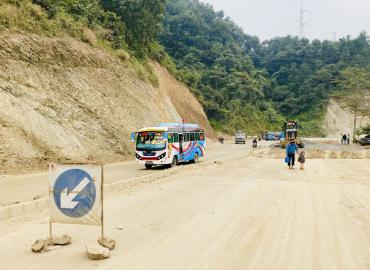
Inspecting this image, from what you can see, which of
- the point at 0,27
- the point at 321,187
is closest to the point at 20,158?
the point at 0,27

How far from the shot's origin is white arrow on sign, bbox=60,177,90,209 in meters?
8.16

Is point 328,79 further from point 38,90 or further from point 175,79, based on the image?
point 38,90

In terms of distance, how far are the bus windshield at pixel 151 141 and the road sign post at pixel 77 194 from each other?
16949mm

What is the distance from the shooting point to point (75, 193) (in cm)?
818

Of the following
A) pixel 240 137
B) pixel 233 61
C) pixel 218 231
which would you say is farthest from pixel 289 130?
pixel 233 61

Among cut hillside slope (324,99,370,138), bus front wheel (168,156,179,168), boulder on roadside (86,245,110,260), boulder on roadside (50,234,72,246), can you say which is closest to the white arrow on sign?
boulder on roadside (50,234,72,246)

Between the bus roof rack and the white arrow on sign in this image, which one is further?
the bus roof rack

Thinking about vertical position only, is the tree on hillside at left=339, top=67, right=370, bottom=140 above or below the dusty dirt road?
above

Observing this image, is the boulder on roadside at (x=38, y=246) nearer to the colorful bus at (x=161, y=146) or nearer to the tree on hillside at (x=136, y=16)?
the colorful bus at (x=161, y=146)

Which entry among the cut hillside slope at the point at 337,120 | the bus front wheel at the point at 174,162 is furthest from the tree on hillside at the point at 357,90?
the bus front wheel at the point at 174,162

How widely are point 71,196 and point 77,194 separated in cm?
14

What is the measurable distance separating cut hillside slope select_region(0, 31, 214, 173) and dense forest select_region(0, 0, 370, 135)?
22.0 feet

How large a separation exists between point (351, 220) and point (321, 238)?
93.9 inches

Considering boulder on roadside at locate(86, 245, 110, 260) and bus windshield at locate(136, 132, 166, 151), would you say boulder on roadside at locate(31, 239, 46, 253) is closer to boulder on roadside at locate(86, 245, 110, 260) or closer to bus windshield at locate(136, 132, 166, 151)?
boulder on roadside at locate(86, 245, 110, 260)
